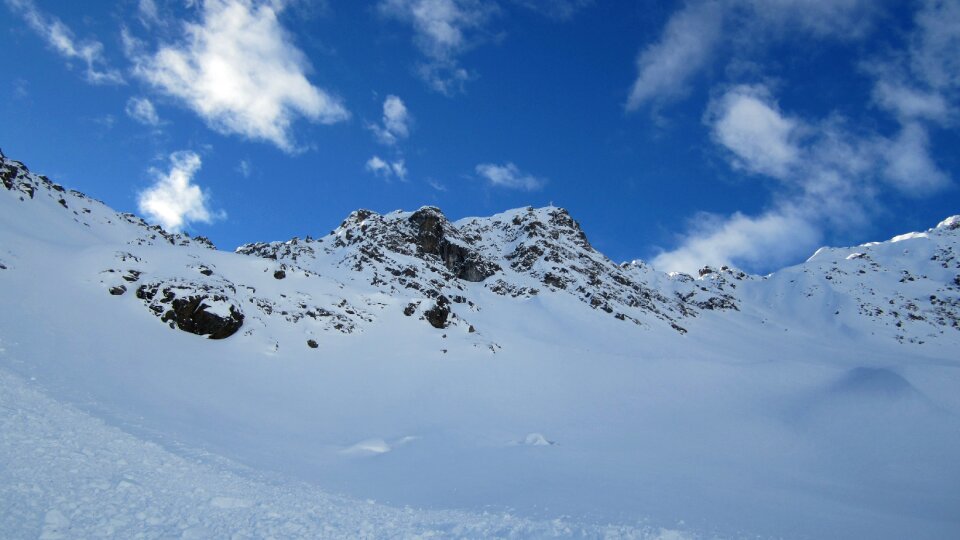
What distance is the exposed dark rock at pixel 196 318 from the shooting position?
91.4ft

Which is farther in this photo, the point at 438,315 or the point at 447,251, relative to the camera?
the point at 447,251

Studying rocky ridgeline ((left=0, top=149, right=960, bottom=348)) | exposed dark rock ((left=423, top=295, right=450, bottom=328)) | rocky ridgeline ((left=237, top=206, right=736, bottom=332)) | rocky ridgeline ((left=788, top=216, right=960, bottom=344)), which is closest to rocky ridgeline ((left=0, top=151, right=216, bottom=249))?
rocky ridgeline ((left=0, top=149, right=960, bottom=348))

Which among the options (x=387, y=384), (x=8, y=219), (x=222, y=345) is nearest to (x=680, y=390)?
(x=387, y=384)

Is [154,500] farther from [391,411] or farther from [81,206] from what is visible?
[81,206]

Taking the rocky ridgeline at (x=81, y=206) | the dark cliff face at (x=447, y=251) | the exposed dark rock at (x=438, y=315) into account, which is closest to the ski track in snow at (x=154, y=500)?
the exposed dark rock at (x=438, y=315)

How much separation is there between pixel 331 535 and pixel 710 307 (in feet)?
398

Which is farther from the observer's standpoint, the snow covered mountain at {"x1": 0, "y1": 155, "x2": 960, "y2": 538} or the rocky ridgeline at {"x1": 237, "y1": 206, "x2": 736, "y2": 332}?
the rocky ridgeline at {"x1": 237, "y1": 206, "x2": 736, "y2": 332}

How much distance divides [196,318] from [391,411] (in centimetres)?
1304

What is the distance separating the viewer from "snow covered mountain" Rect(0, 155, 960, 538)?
12.1 meters

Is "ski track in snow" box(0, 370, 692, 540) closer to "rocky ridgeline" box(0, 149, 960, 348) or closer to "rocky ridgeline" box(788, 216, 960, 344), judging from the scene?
"rocky ridgeline" box(0, 149, 960, 348)

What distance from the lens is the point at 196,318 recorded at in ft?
92.5

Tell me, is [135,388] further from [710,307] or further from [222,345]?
[710,307]

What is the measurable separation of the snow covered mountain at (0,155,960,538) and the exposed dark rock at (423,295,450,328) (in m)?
0.12

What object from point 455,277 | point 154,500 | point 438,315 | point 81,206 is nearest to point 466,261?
point 455,277
